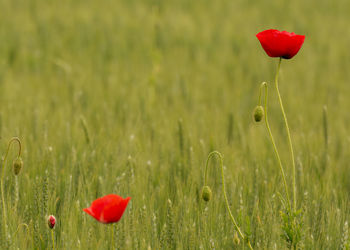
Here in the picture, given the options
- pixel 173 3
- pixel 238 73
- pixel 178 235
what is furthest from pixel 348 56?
pixel 178 235

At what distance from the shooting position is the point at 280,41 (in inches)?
55.8

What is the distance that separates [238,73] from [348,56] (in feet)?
3.73

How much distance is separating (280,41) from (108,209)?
62 centimetres

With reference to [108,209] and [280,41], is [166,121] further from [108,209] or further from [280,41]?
[108,209]

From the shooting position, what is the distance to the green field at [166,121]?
156 centimetres

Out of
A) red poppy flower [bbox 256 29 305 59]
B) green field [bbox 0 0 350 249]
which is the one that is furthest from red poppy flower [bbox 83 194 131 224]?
red poppy flower [bbox 256 29 305 59]

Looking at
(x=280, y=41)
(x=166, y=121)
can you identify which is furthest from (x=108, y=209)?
(x=166, y=121)

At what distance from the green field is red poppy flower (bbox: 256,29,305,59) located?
1.49ft

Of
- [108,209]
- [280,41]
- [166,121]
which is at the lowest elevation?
[166,121]

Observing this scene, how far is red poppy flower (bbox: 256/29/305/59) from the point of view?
1.42 m

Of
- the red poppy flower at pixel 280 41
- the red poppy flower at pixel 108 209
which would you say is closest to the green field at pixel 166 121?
the red poppy flower at pixel 108 209

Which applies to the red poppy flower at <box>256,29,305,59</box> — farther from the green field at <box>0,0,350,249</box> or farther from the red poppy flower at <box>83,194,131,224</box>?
the red poppy flower at <box>83,194,131,224</box>

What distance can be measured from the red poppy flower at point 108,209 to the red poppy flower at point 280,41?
56cm

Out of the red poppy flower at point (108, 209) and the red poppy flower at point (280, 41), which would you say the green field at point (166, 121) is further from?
the red poppy flower at point (280, 41)
